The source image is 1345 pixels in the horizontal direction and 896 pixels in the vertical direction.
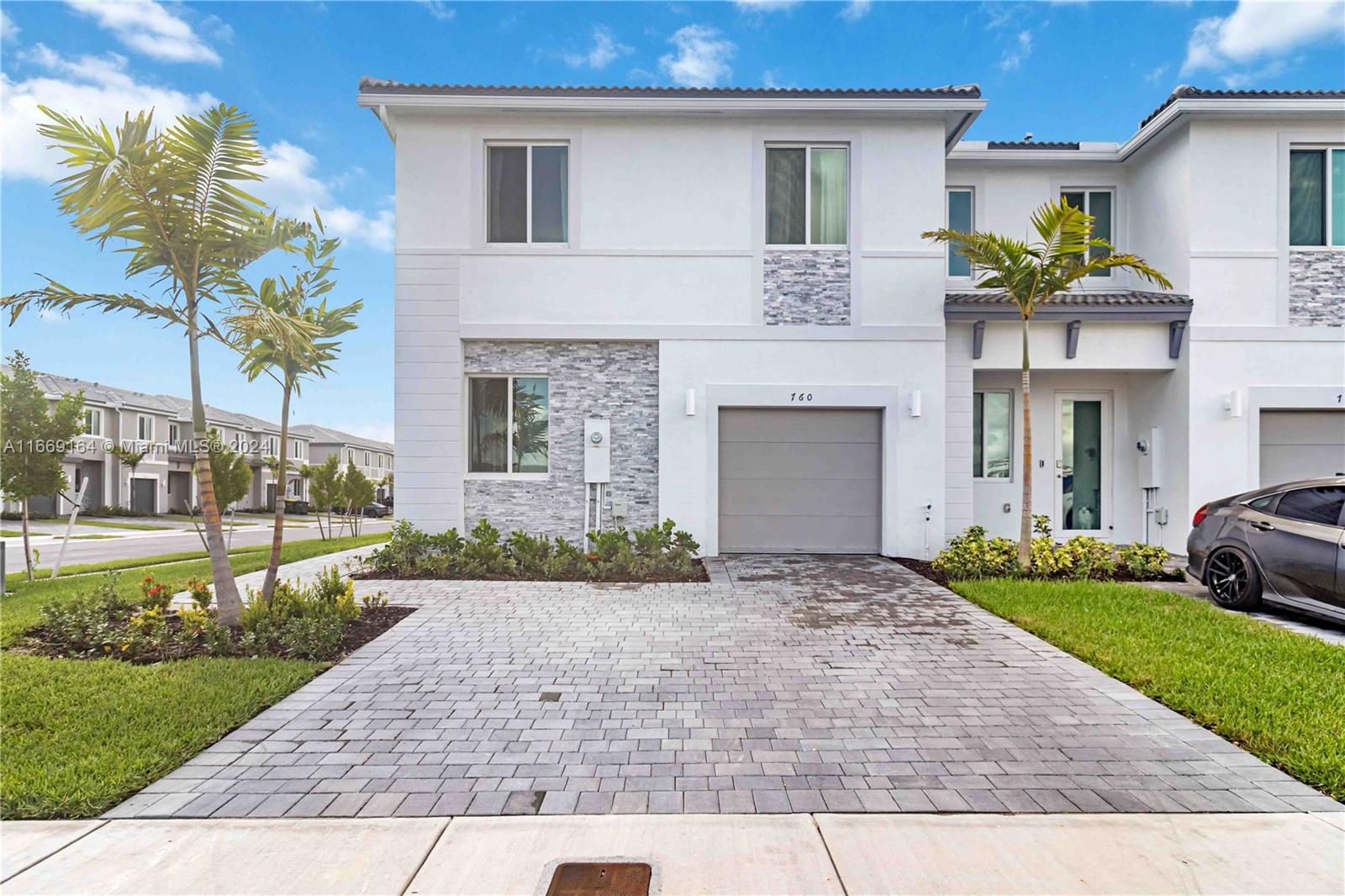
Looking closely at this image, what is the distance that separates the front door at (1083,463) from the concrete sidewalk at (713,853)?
916 cm

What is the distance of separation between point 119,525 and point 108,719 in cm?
3206

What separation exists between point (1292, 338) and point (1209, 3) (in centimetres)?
544

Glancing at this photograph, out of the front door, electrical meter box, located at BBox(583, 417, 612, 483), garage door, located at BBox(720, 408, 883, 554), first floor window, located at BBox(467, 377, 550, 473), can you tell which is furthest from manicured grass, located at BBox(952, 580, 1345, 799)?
first floor window, located at BBox(467, 377, 550, 473)

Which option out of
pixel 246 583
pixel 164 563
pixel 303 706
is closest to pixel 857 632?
pixel 303 706

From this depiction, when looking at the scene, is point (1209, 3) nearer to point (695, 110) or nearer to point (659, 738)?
point (695, 110)

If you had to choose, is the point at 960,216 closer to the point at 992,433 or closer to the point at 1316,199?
the point at 992,433

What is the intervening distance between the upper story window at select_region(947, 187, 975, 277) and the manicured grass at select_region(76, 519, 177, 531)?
101 ft

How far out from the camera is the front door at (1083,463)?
1129 centimetres

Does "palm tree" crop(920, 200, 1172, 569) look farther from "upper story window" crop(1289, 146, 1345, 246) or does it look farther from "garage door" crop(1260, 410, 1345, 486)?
"garage door" crop(1260, 410, 1345, 486)

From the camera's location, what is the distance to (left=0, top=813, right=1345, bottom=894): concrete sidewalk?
8.36 feet

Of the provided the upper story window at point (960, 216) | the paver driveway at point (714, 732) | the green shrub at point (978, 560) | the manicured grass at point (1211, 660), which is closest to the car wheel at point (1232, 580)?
the manicured grass at point (1211, 660)

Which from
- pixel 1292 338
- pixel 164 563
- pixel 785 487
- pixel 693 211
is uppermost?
pixel 693 211

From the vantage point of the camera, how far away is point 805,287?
1000cm

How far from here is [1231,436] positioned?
32.9 feet
